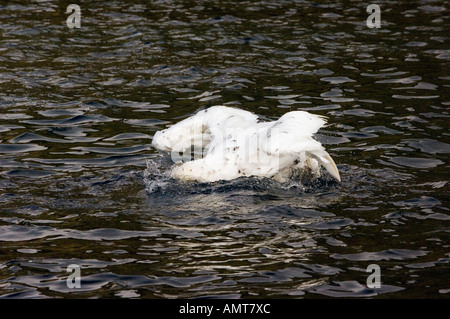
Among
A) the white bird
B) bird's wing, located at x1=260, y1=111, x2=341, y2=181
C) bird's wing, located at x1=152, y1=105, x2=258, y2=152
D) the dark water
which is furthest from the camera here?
bird's wing, located at x1=152, y1=105, x2=258, y2=152

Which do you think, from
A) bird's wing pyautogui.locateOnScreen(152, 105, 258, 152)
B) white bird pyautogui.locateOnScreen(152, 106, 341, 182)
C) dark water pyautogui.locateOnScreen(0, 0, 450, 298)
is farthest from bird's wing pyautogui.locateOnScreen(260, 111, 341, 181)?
bird's wing pyautogui.locateOnScreen(152, 105, 258, 152)

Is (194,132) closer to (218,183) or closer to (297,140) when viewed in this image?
(218,183)

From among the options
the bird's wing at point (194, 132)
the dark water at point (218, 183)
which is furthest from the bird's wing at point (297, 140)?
the bird's wing at point (194, 132)

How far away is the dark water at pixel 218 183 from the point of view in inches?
236

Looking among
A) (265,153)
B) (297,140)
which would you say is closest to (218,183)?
(265,153)

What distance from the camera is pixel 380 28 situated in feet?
45.6

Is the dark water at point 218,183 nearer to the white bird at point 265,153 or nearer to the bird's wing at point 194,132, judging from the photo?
the white bird at point 265,153

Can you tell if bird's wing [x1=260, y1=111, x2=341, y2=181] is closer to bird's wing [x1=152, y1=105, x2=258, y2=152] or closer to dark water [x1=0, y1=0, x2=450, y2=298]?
dark water [x1=0, y1=0, x2=450, y2=298]

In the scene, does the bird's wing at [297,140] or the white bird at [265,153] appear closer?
the bird's wing at [297,140]

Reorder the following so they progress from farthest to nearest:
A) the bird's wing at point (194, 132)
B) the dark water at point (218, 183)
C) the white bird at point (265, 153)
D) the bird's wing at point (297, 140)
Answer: the bird's wing at point (194, 132)
the white bird at point (265, 153)
the bird's wing at point (297, 140)
the dark water at point (218, 183)

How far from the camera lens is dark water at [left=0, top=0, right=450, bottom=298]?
6.00 m

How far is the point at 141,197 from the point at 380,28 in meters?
7.80
